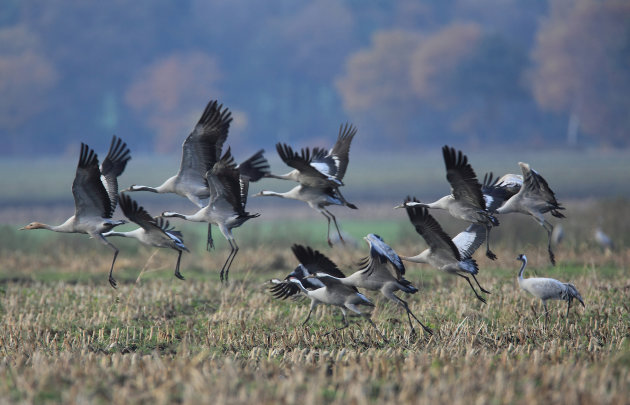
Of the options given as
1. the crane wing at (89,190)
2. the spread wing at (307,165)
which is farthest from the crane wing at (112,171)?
the spread wing at (307,165)

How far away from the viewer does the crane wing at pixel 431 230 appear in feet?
29.3

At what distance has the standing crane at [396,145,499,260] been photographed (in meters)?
8.98

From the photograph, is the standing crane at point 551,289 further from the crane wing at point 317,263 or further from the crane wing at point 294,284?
the crane wing at point 294,284

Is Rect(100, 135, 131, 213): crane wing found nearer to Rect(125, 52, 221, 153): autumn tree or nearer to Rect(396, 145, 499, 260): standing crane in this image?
Rect(396, 145, 499, 260): standing crane

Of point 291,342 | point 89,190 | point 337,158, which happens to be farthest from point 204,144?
point 291,342

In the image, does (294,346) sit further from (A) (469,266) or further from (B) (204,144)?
(B) (204,144)

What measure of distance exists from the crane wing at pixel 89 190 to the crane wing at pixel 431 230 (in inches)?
151

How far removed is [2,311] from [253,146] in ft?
244

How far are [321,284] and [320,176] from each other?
1452 millimetres

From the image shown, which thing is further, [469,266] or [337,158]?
[337,158]

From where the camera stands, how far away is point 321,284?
33.0ft

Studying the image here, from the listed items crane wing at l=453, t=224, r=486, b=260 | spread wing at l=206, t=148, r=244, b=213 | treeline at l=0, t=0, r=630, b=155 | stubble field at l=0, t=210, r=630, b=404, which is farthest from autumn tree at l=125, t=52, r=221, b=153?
crane wing at l=453, t=224, r=486, b=260

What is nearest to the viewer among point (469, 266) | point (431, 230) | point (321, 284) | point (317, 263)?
point (431, 230)

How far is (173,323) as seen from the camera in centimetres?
1090
